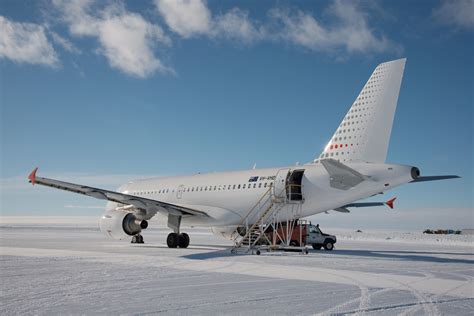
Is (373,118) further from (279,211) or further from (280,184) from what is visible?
(279,211)

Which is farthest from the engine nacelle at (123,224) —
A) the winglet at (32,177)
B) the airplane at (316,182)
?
the winglet at (32,177)

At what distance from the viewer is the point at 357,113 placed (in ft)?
62.6

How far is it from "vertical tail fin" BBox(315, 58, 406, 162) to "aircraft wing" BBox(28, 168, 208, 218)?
26.1 ft

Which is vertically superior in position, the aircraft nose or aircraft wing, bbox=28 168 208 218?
the aircraft nose

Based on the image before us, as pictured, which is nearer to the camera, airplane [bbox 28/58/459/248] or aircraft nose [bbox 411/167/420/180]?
aircraft nose [bbox 411/167/420/180]

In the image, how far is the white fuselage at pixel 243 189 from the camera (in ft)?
57.8

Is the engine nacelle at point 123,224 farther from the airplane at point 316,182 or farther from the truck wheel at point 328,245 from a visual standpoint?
the truck wheel at point 328,245

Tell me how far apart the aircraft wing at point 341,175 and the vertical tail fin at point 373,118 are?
0.93 meters

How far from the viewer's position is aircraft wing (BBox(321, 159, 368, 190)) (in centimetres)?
1752

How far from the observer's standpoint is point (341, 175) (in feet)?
59.7

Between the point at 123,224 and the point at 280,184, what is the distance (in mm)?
7788

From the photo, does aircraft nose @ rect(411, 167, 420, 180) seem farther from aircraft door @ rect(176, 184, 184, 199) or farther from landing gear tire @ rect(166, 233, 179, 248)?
aircraft door @ rect(176, 184, 184, 199)

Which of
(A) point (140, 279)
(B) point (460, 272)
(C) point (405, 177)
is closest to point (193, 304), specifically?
(A) point (140, 279)

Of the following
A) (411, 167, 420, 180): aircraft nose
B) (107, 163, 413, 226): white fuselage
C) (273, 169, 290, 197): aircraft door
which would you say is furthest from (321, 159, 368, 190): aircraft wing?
(273, 169, 290, 197): aircraft door
